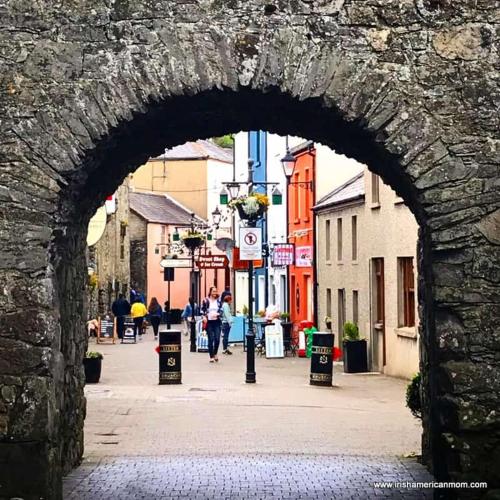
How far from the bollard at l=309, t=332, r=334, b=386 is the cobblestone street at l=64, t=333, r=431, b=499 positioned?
332 mm

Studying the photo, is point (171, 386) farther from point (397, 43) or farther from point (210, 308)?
point (397, 43)

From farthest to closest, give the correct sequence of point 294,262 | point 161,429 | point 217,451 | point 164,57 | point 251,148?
point 251,148
point 294,262
point 161,429
point 217,451
point 164,57

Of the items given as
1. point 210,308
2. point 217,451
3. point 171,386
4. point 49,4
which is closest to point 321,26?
point 49,4

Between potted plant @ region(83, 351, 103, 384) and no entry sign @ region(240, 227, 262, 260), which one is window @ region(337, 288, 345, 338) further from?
potted plant @ region(83, 351, 103, 384)

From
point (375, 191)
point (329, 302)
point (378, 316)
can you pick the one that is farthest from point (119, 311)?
point (375, 191)

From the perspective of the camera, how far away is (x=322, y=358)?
20.8m

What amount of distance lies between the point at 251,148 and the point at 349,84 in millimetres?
40398

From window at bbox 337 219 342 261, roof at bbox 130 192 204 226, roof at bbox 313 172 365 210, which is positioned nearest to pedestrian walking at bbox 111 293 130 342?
roof at bbox 313 172 365 210

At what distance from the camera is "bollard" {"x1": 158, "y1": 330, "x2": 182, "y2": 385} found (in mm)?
20641

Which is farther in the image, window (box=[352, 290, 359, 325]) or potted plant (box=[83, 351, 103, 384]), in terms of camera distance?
window (box=[352, 290, 359, 325])

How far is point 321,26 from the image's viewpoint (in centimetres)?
804

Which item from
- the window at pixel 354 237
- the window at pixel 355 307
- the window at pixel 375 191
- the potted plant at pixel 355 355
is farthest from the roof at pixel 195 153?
the potted plant at pixel 355 355

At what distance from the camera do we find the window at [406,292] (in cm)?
2288

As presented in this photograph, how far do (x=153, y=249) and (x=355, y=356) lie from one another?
39.8 m
